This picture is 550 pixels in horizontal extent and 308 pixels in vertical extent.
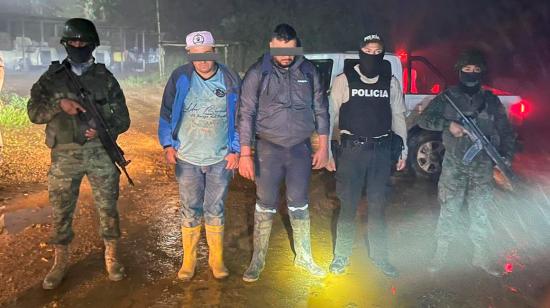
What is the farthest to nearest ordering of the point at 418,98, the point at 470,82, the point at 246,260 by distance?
1. the point at 418,98
2. the point at 246,260
3. the point at 470,82

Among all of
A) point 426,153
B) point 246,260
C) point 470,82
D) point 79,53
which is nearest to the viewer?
point 79,53

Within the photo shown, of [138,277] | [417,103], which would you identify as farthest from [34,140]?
[417,103]

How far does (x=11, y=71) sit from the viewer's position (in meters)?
38.0

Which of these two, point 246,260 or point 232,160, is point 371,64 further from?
point 246,260

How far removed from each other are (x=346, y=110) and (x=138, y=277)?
2402 millimetres

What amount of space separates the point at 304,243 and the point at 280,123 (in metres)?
1.18

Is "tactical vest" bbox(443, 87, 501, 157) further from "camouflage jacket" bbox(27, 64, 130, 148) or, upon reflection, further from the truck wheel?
the truck wheel


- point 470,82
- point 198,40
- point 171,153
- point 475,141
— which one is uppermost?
point 198,40

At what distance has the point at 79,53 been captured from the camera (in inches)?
154

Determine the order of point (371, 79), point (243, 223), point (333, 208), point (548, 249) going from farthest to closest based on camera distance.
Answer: point (333, 208) < point (243, 223) < point (548, 249) < point (371, 79)

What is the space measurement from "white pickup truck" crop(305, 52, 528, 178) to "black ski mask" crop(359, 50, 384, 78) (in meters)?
3.31

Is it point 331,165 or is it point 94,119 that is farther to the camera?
point 331,165

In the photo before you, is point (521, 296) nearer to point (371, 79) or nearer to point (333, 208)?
point (371, 79)

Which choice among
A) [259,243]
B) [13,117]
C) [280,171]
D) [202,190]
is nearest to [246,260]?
[259,243]
